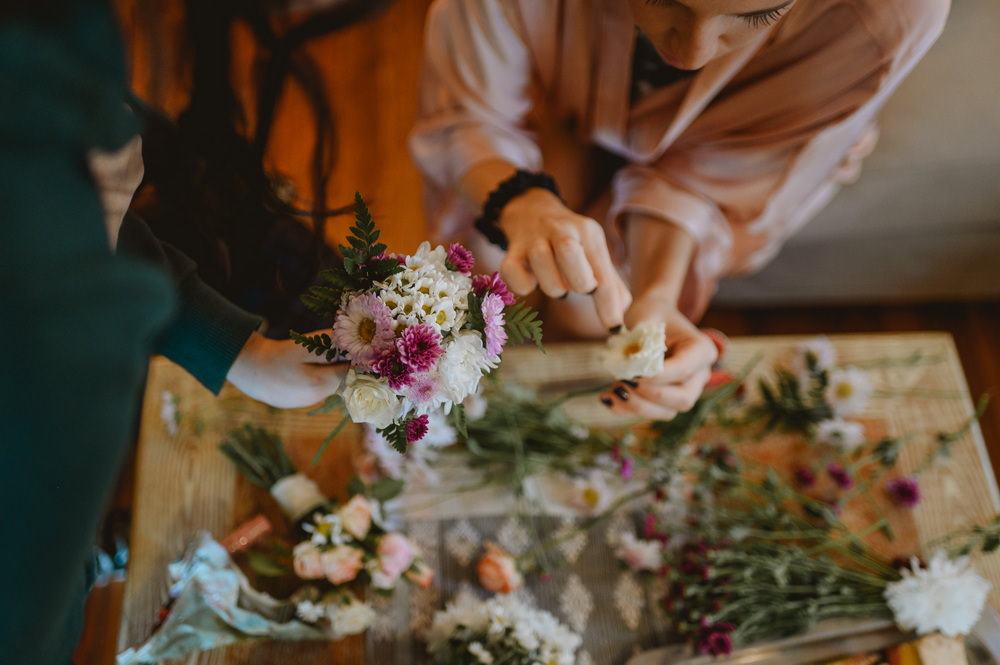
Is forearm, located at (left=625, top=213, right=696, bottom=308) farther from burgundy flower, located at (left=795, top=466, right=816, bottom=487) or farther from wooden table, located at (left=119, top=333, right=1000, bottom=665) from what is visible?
burgundy flower, located at (left=795, top=466, right=816, bottom=487)

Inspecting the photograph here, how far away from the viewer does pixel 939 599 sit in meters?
0.94

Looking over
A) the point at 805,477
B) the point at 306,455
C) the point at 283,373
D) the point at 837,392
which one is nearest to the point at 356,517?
the point at 306,455

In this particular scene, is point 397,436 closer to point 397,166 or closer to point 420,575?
point 420,575

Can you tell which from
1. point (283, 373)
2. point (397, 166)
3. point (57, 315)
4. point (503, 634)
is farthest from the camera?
point (397, 166)

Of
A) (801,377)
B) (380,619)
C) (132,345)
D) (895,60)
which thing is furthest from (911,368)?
(132,345)

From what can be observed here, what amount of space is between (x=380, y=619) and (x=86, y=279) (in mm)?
713

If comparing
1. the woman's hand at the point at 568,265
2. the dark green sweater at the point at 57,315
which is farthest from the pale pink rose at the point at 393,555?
the dark green sweater at the point at 57,315

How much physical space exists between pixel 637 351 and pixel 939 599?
1.84 feet

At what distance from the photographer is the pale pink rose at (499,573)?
3.16 feet

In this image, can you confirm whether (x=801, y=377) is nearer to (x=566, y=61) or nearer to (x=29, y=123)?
(x=566, y=61)

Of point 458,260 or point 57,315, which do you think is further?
point 458,260

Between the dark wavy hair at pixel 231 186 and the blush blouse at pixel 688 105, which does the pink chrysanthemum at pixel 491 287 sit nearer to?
the dark wavy hair at pixel 231 186

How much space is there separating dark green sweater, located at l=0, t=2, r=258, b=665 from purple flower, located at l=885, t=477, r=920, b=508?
1113 millimetres

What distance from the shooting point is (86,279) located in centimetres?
38
